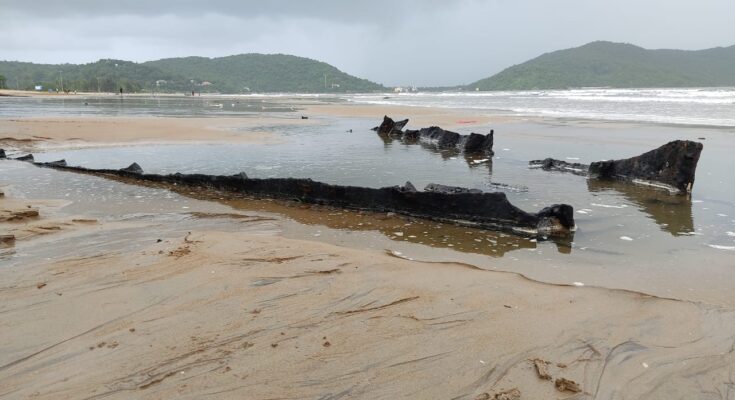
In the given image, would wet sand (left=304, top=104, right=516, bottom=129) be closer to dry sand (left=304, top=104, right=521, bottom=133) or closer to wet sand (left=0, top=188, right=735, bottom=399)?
dry sand (left=304, top=104, right=521, bottom=133)

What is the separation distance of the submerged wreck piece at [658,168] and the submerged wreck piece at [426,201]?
4.47 metres

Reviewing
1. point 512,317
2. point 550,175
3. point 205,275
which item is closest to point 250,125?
point 550,175

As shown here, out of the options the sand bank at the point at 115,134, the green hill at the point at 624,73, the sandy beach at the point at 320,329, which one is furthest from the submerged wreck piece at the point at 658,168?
the green hill at the point at 624,73

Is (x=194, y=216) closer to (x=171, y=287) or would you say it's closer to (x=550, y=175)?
(x=171, y=287)

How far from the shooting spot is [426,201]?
742cm

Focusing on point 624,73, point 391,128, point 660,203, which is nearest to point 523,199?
point 660,203

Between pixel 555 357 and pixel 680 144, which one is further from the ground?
pixel 680 144

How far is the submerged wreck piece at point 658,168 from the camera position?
31.0 feet

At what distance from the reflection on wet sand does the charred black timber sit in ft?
16.9

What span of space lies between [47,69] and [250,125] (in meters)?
173

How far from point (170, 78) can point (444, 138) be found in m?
157

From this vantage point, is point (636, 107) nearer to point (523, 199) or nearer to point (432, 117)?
point (432, 117)

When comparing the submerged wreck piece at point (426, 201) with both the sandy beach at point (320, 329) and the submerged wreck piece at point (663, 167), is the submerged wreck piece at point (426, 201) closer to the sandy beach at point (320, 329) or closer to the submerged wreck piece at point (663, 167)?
the sandy beach at point (320, 329)

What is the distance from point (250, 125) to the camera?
25.4 metres
